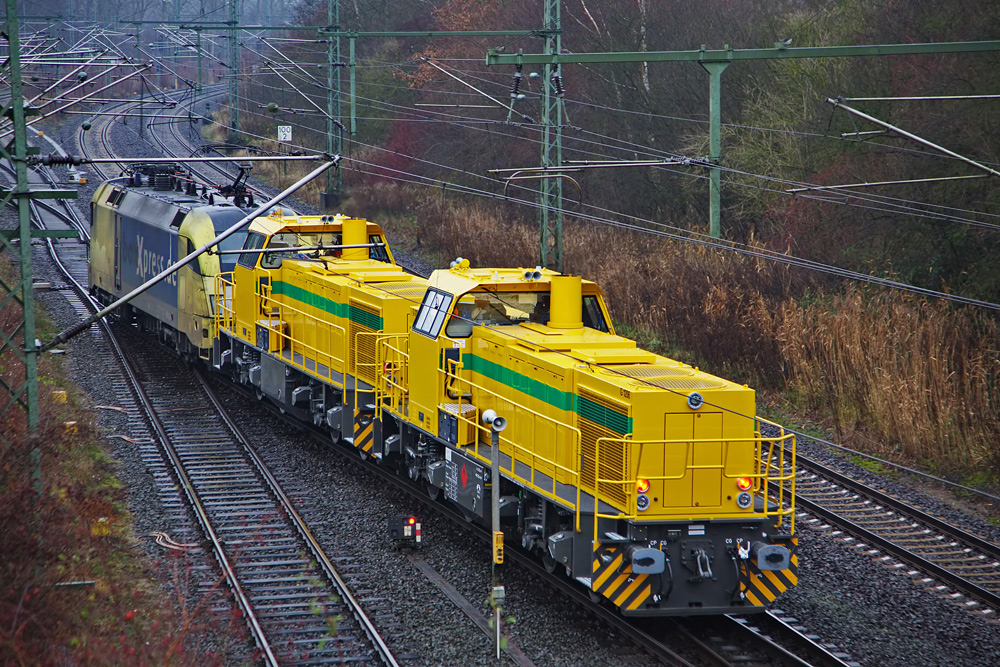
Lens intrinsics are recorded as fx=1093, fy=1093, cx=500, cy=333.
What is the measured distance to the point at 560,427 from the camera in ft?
35.2

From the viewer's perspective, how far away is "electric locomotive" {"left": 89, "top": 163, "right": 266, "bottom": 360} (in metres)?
19.7

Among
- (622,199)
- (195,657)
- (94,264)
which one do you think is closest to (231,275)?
(94,264)

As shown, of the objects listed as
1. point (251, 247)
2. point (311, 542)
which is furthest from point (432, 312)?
point (251, 247)

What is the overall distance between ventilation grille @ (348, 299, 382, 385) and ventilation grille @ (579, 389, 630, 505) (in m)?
5.08

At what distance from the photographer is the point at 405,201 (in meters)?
38.3

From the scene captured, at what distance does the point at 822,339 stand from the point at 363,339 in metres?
7.73

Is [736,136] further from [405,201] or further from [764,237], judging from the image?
[405,201]

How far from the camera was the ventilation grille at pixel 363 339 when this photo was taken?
15.0 m

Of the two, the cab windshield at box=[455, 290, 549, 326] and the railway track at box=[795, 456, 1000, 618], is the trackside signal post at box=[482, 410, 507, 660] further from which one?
the railway track at box=[795, 456, 1000, 618]

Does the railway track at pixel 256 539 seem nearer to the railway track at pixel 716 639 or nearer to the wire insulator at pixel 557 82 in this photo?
the railway track at pixel 716 639

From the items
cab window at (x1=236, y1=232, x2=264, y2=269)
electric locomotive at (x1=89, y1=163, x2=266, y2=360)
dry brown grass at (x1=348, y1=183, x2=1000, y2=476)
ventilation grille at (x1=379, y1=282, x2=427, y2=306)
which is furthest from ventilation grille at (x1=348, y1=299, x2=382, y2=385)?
dry brown grass at (x1=348, y1=183, x2=1000, y2=476)

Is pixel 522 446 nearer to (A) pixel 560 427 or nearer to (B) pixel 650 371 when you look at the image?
(A) pixel 560 427

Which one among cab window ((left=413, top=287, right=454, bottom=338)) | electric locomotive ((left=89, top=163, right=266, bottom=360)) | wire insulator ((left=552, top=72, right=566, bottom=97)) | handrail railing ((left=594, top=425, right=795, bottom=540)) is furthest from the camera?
electric locomotive ((left=89, top=163, right=266, bottom=360))

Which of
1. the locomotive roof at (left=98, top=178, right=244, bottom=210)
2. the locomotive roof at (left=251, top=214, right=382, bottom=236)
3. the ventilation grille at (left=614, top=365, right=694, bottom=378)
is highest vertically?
the locomotive roof at (left=98, top=178, right=244, bottom=210)
